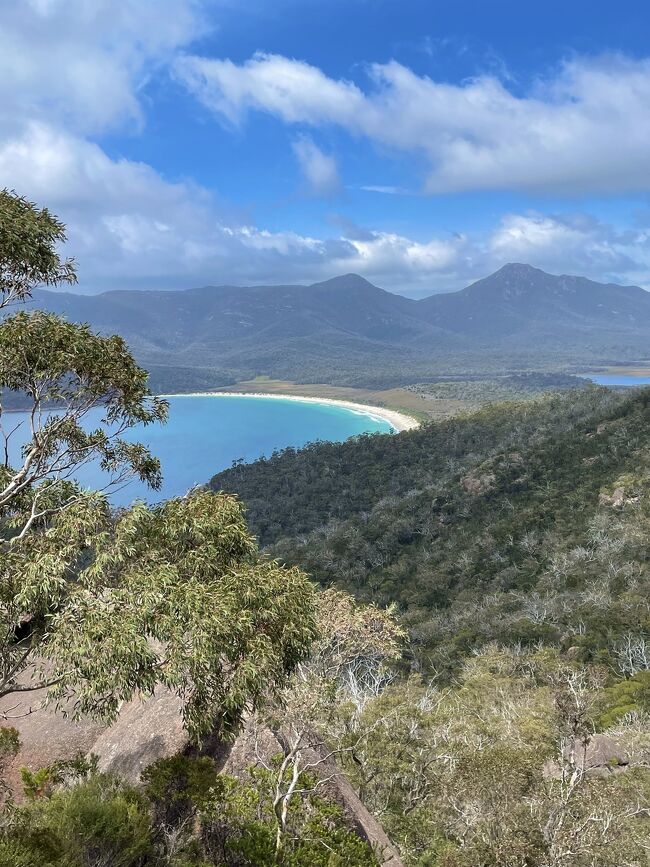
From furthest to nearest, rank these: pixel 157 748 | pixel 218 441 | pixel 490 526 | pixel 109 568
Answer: pixel 218 441 → pixel 490 526 → pixel 157 748 → pixel 109 568

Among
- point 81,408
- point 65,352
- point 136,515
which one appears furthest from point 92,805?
point 65,352

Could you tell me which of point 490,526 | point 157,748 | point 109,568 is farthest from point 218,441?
point 109,568

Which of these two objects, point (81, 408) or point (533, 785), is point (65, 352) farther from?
point (533, 785)

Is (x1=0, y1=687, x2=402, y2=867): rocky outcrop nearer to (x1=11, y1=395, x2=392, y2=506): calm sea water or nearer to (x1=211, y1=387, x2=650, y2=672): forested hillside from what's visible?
(x1=211, y1=387, x2=650, y2=672): forested hillside

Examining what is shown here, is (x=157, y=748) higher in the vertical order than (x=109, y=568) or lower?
lower

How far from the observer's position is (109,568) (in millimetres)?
7883

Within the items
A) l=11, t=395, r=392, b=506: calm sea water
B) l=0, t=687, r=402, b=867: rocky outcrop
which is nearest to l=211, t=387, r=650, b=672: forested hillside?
l=0, t=687, r=402, b=867: rocky outcrop

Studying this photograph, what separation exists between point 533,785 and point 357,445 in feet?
313

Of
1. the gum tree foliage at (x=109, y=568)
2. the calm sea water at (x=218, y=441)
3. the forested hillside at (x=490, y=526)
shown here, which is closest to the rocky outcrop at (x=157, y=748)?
the gum tree foliage at (x=109, y=568)

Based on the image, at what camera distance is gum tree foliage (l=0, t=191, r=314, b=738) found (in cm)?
641

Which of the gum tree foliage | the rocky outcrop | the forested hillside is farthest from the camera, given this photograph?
the forested hillside

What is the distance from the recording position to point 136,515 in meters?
7.74

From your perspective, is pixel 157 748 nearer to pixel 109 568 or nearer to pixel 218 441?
pixel 109 568

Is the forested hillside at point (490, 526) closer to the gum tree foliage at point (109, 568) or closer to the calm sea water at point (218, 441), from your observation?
the gum tree foliage at point (109, 568)
